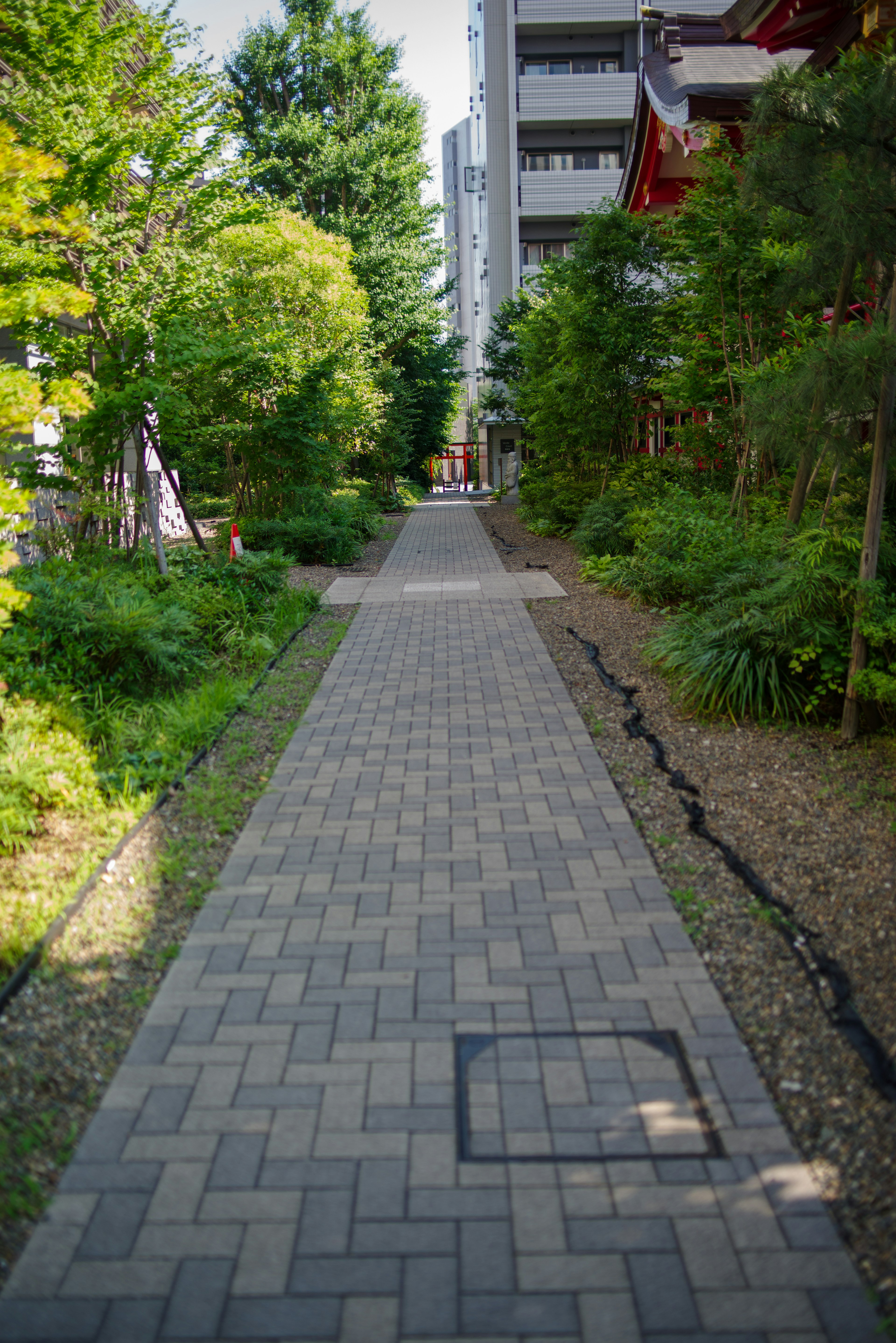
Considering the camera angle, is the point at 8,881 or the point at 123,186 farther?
the point at 123,186

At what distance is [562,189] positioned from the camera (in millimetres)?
34750

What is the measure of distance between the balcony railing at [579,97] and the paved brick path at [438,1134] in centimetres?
3689

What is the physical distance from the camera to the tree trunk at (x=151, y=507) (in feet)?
30.0

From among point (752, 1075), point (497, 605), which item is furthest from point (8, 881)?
point (497, 605)

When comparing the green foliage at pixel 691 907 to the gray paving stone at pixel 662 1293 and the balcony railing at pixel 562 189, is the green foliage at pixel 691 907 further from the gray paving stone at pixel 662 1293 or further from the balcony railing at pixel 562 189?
the balcony railing at pixel 562 189

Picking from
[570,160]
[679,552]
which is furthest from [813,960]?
[570,160]

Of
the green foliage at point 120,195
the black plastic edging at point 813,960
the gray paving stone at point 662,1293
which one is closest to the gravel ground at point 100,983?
the gray paving stone at point 662,1293

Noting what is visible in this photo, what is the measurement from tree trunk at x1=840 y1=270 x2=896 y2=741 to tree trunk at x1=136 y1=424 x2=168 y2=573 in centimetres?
638

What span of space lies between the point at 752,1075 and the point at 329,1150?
1302 mm

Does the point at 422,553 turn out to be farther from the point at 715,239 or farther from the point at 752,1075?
the point at 752,1075

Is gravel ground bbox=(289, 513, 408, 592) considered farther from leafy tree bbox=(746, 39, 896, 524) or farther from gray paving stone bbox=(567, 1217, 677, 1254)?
gray paving stone bbox=(567, 1217, 677, 1254)

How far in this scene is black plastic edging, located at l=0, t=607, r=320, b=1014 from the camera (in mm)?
3234

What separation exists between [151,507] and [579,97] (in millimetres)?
32713

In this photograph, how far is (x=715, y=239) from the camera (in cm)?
890
